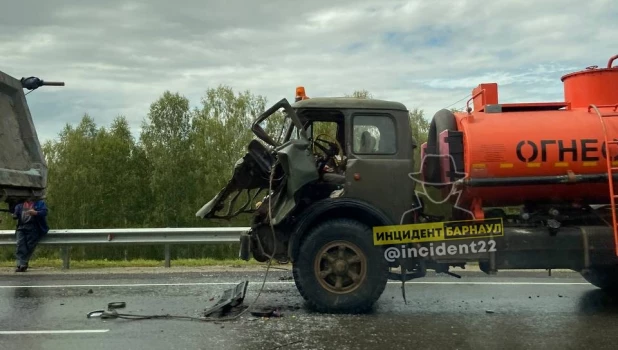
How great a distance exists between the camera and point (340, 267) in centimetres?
683

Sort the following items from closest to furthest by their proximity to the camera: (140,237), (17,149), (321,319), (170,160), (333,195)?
(321,319) → (17,149) → (333,195) → (140,237) → (170,160)

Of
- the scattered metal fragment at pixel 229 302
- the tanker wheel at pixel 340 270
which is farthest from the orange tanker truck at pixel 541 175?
the scattered metal fragment at pixel 229 302

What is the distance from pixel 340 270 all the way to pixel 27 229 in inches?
284

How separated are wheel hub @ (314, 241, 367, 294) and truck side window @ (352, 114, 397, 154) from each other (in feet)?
3.74

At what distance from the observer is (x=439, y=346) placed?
539 cm

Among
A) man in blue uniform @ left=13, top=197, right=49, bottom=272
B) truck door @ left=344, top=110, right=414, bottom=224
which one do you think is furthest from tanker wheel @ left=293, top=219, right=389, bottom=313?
man in blue uniform @ left=13, top=197, right=49, bottom=272

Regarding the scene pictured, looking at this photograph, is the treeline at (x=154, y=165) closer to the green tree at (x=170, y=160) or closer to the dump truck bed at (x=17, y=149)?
the green tree at (x=170, y=160)

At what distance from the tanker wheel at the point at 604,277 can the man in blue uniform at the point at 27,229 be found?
9.36 meters

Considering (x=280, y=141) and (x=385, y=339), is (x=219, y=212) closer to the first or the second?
(x=280, y=141)

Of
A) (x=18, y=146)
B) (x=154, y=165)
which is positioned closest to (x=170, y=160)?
(x=154, y=165)

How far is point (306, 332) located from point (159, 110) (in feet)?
135

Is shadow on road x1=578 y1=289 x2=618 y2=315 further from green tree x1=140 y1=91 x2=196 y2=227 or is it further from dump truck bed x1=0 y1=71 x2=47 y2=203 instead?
green tree x1=140 y1=91 x2=196 y2=227

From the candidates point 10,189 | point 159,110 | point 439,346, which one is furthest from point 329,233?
point 159,110

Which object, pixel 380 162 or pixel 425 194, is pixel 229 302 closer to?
pixel 380 162
